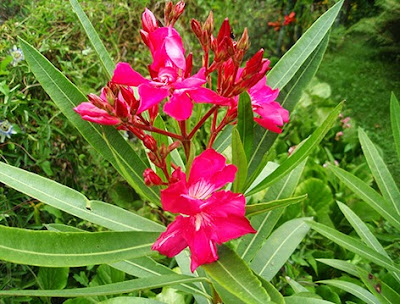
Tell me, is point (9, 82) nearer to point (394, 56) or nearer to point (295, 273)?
point (295, 273)

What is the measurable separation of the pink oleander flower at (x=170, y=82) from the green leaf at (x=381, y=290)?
29.6 inches

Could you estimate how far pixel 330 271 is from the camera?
1858 mm

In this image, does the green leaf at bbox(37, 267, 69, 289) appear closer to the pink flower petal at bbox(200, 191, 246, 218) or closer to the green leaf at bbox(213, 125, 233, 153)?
the green leaf at bbox(213, 125, 233, 153)

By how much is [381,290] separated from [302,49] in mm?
711

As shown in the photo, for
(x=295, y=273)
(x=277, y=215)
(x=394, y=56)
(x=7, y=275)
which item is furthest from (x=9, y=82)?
(x=394, y=56)

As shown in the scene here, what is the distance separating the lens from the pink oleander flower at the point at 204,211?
65 cm

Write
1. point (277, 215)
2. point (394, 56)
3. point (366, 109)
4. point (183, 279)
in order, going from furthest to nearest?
point (394, 56) → point (366, 109) → point (277, 215) → point (183, 279)

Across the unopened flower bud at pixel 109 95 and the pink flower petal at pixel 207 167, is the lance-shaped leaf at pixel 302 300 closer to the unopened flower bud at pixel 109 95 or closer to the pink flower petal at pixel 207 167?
the pink flower petal at pixel 207 167

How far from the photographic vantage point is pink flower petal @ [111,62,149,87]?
66 cm

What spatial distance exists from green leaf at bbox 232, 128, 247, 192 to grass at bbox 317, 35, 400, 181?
2.57 metres

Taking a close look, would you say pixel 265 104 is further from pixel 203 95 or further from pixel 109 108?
pixel 109 108

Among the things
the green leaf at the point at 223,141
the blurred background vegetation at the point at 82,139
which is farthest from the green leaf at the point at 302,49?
the blurred background vegetation at the point at 82,139

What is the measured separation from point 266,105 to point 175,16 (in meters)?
0.24

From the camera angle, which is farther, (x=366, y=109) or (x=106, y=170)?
(x=366, y=109)
